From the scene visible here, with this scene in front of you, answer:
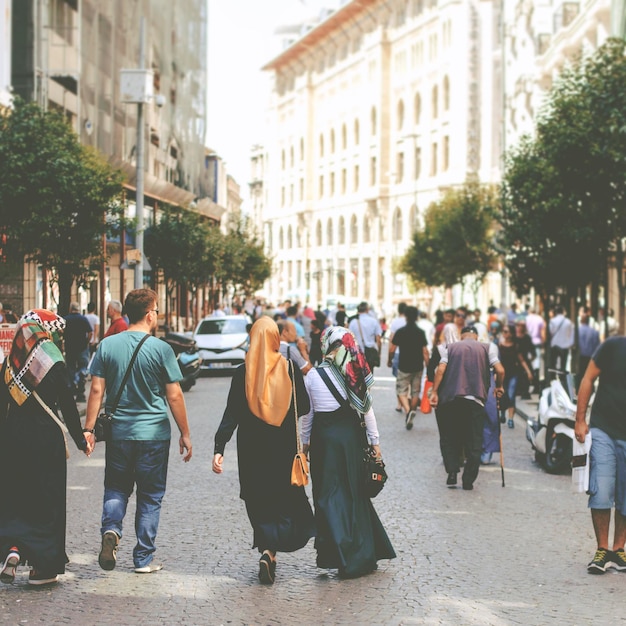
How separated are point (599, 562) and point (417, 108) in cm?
8791

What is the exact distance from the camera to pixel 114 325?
17875 millimetres

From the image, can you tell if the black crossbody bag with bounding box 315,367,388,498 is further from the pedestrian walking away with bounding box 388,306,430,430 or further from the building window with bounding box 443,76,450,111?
the building window with bounding box 443,76,450,111

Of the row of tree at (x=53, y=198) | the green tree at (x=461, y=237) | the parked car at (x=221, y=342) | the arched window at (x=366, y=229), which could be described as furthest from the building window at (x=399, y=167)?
the row of tree at (x=53, y=198)

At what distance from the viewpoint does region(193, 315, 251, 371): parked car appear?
31625 mm

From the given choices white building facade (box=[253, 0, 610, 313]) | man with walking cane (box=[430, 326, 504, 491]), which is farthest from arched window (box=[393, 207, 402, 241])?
man with walking cane (box=[430, 326, 504, 491])

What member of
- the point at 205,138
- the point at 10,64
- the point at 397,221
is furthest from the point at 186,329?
the point at 397,221

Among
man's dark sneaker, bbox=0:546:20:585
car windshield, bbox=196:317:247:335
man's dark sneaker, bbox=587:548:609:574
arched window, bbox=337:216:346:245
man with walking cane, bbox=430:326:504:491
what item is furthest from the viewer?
arched window, bbox=337:216:346:245

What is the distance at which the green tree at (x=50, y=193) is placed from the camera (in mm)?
23188

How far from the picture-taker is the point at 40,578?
722cm

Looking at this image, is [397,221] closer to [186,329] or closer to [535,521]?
[186,329]

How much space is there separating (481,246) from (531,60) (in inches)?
394

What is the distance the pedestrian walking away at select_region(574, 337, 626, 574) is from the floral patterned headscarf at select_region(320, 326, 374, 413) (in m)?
1.37

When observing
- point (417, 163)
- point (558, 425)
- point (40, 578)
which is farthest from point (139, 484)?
point (417, 163)

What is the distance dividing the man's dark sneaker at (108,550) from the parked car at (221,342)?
2361cm
